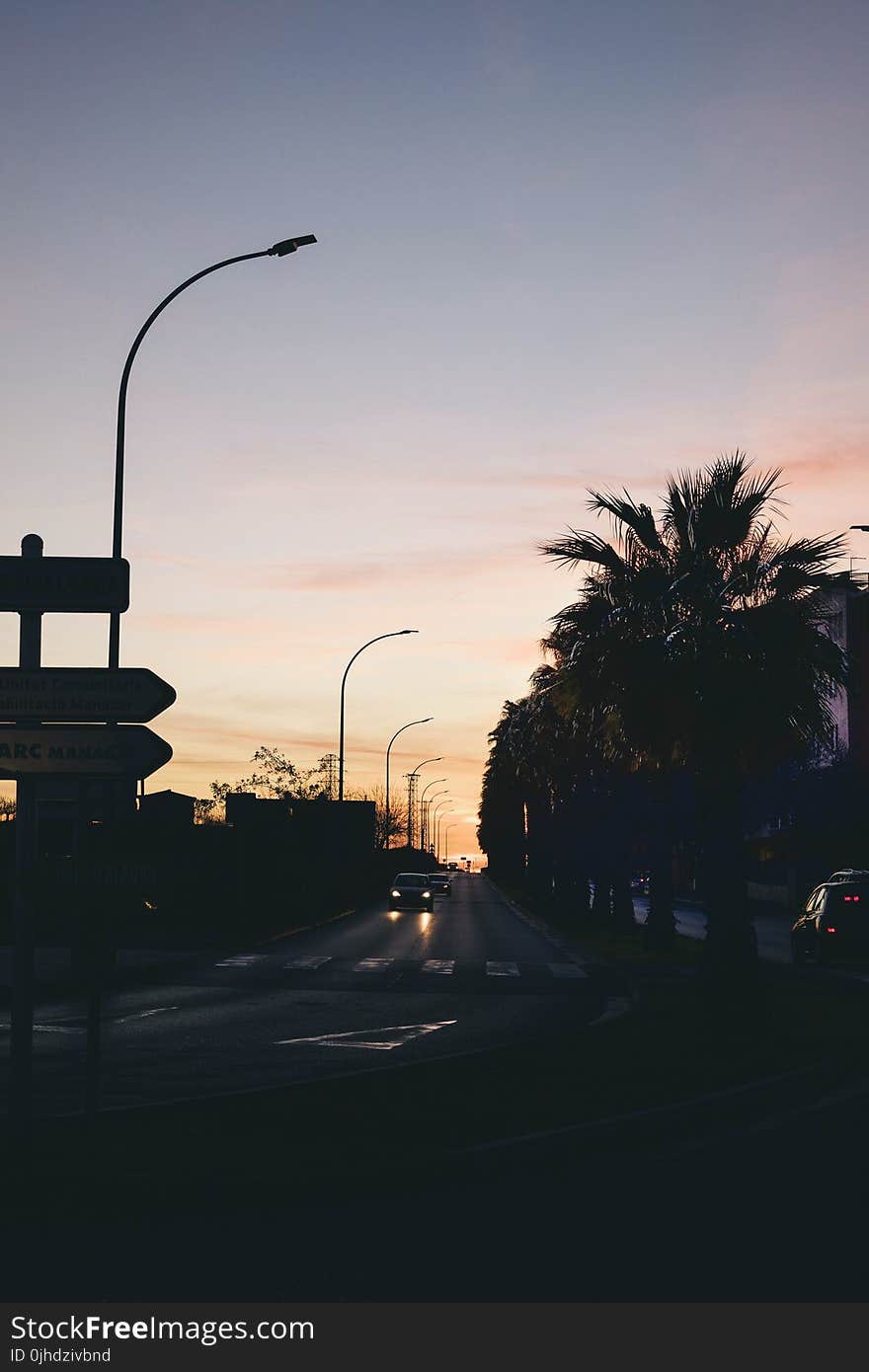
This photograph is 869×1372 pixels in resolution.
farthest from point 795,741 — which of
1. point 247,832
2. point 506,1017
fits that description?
point 247,832

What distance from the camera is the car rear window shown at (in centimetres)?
3067

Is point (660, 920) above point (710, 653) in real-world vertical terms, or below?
below

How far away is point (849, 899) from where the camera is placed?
30.7 meters

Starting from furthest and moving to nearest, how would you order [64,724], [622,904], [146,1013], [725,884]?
[622,904]
[146,1013]
[725,884]
[64,724]

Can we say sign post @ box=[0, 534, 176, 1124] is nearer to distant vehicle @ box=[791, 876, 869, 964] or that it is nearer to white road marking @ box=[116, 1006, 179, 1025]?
white road marking @ box=[116, 1006, 179, 1025]

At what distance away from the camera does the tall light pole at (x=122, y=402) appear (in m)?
18.1

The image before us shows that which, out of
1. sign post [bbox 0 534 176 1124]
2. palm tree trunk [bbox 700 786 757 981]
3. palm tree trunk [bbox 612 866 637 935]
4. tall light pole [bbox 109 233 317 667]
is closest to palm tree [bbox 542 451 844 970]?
palm tree trunk [bbox 700 786 757 981]

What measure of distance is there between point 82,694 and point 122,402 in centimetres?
1099

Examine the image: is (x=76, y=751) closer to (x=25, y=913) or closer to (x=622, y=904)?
(x=25, y=913)

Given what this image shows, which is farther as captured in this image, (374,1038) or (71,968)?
(71,968)

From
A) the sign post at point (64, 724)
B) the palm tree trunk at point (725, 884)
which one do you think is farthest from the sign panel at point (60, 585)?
the palm tree trunk at point (725, 884)

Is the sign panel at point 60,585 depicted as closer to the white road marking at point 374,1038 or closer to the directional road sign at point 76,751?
the directional road sign at point 76,751

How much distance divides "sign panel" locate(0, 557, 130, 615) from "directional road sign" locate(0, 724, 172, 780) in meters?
0.81

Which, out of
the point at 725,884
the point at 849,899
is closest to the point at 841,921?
the point at 849,899
